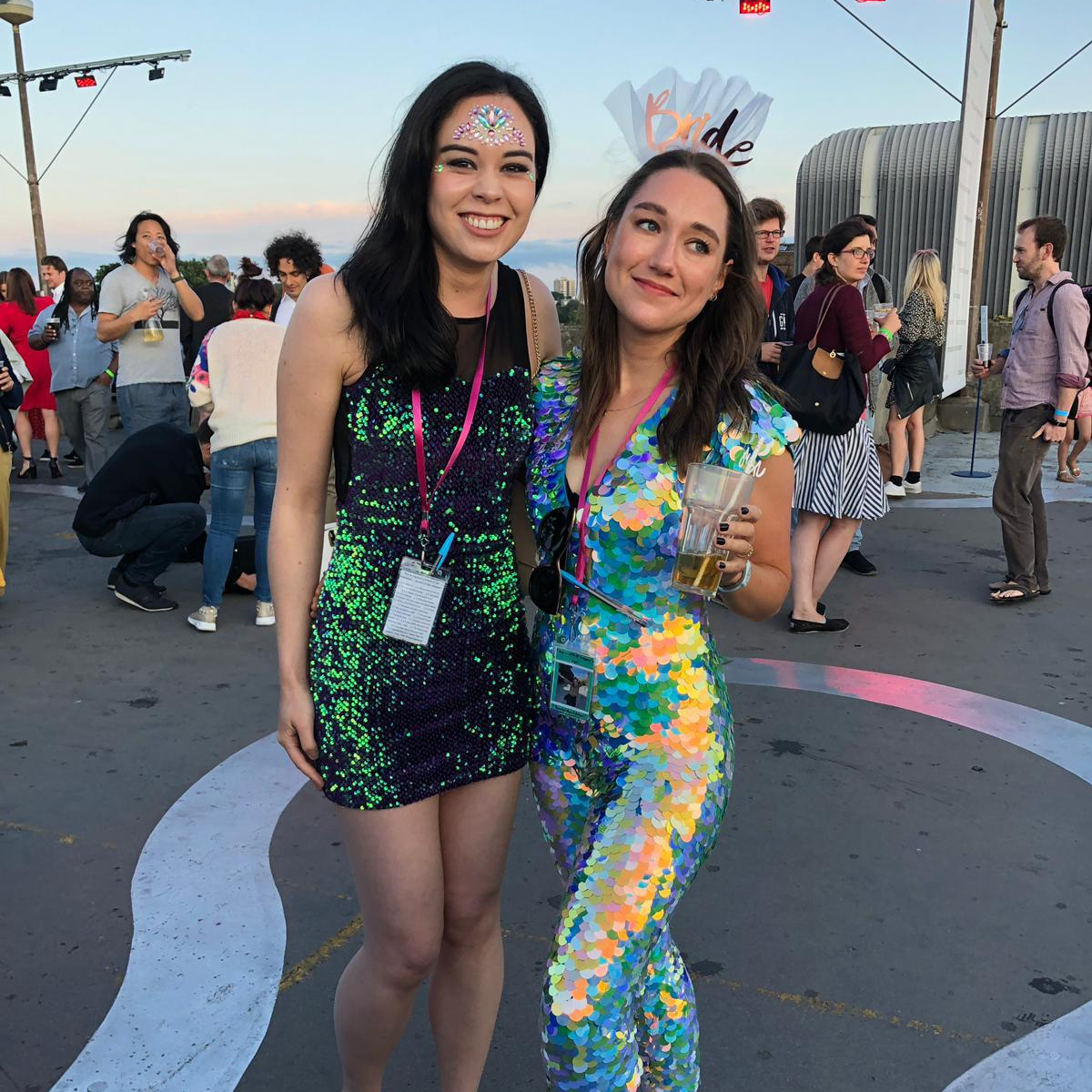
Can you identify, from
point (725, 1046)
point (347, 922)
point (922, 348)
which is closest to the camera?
point (725, 1046)

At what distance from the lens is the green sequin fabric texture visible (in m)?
1.93

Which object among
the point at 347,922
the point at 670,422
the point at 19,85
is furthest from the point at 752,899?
the point at 19,85

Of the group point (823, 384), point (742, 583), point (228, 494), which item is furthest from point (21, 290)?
point (742, 583)

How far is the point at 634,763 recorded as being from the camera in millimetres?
1896

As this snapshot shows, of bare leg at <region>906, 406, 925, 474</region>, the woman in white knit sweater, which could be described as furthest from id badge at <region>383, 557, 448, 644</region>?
bare leg at <region>906, 406, 925, 474</region>

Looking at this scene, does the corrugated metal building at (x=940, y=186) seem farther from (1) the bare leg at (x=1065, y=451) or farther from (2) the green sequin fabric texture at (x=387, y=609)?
(2) the green sequin fabric texture at (x=387, y=609)

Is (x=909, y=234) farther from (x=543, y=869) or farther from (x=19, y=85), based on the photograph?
(x=543, y=869)

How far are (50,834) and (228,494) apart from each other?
2.51 m

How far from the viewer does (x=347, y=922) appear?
3.02m

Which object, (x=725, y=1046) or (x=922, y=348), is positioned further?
(x=922, y=348)

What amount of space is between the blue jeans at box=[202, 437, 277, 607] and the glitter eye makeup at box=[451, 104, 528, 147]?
154 inches

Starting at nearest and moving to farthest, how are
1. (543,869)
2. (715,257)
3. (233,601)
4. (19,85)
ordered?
(715,257) → (543,869) → (233,601) → (19,85)

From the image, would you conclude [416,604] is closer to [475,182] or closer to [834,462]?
[475,182]

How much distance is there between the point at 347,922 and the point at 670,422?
5.99 feet
